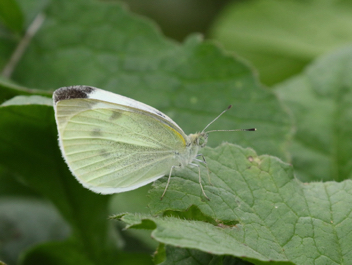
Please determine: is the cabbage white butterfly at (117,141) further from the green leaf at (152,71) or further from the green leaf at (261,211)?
the green leaf at (152,71)

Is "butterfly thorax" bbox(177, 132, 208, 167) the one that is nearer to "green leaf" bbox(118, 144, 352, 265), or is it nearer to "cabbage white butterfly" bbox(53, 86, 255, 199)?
"cabbage white butterfly" bbox(53, 86, 255, 199)

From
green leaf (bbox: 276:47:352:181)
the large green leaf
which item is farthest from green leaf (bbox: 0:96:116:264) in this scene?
green leaf (bbox: 276:47:352:181)

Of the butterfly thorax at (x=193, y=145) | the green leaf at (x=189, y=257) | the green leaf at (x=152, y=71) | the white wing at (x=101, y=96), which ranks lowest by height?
the green leaf at (x=189, y=257)

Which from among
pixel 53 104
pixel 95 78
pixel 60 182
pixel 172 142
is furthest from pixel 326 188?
pixel 95 78

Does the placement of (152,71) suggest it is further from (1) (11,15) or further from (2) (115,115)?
(1) (11,15)

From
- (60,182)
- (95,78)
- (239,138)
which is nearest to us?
(60,182)

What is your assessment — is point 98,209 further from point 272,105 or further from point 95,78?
point 272,105

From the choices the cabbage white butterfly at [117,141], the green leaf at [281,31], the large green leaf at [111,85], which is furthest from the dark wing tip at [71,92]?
the green leaf at [281,31]
